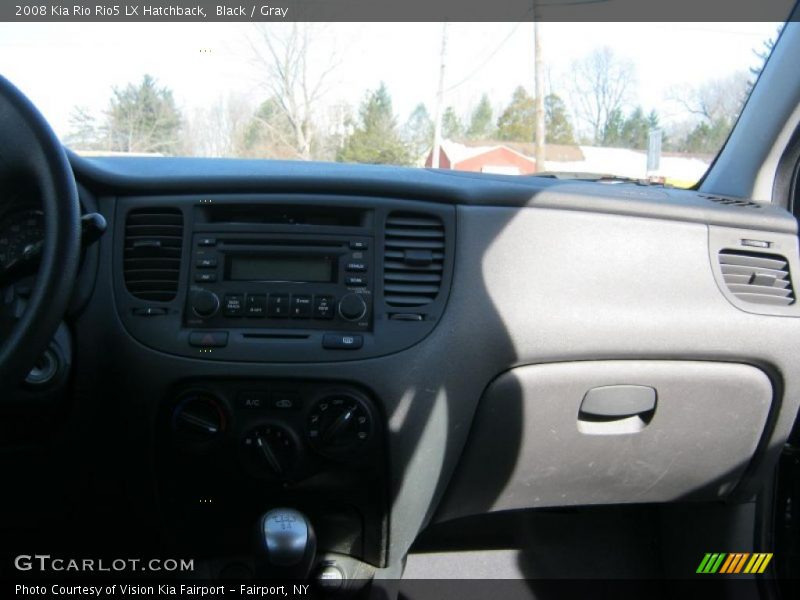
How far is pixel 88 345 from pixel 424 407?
981 mm

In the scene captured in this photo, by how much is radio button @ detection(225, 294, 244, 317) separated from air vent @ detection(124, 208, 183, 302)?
0.54 ft

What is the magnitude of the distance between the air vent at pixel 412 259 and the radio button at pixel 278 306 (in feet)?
0.93

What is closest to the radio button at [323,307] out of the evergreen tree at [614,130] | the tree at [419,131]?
the tree at [419,131]

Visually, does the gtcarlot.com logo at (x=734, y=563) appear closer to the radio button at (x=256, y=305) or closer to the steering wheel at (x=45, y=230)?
the radio button at (x=256, y=305)

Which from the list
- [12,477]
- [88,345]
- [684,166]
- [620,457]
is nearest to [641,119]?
[684,166]

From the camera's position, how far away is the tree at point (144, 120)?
2.65m

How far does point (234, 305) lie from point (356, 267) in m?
0.36

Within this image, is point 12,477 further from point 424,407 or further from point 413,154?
point 413,154

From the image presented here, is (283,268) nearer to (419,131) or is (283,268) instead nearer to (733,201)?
(419,131)

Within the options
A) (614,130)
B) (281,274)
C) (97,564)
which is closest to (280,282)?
(281,274)

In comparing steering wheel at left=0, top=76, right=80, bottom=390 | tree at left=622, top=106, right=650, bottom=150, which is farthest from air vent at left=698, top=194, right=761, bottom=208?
steering wheel at left=0, top=76, right=80, bottom=390

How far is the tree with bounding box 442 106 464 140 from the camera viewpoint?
118 inches

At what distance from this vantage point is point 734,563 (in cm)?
273

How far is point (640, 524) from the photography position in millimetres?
3086
